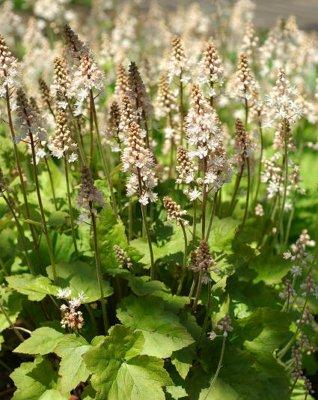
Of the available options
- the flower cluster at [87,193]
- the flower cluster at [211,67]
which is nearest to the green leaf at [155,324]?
the flower cluster at [87,193]

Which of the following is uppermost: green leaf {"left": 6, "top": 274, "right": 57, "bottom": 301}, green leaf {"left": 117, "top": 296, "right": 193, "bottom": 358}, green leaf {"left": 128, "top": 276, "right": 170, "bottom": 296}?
green leaf {"left": 6, "top": 274, "right": 57, "bottom": 301}

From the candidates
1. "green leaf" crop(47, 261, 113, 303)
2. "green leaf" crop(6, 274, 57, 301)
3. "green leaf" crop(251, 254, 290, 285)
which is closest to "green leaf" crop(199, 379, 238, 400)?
"green leaf" crop(47, 261, 113, 303)

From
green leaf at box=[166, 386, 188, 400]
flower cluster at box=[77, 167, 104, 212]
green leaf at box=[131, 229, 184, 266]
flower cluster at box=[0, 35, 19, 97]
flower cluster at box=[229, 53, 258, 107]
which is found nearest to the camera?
flower cluster at box=[77, 167, 104, 212]

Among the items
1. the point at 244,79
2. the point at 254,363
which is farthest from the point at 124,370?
the point at 244,79

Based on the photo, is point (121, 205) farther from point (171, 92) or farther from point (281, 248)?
point (281, 248)

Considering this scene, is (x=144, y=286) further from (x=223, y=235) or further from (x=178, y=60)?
(x=178, y=60)

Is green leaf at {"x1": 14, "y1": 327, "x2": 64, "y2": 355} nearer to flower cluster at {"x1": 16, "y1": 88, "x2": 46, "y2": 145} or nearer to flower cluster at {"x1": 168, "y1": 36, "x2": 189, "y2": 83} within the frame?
flower cluster at {"x1": 16, "y1": 88, "x2": 46, "y2": 145}

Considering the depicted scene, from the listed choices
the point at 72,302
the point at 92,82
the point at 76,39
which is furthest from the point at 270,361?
the point at 76,39
